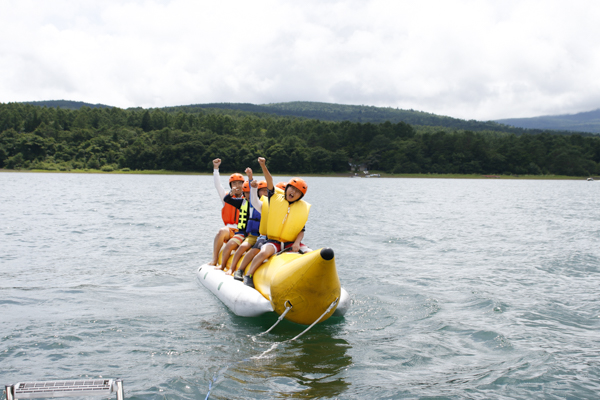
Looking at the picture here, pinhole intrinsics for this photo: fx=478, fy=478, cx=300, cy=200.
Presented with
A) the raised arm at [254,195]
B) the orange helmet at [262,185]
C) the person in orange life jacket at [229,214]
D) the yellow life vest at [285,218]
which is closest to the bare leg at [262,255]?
the yellow life vest at [285,218]

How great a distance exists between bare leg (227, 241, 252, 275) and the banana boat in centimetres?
56

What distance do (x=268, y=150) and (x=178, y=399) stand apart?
6922 centimetres

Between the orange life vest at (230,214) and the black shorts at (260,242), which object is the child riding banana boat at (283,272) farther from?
the orange life vest at (230,214)

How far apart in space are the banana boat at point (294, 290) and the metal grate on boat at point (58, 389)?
264cm

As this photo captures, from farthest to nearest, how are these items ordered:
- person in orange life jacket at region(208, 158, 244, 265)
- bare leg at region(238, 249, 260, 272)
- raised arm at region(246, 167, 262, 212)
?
person in orange life jacket at region(208, 158, 244, 265)
bare leg at region(238, 249, 260, 272)
raised arm at region(246, 167, 262, 212)

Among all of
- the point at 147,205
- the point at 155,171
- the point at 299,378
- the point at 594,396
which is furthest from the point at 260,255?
the point at 155,171

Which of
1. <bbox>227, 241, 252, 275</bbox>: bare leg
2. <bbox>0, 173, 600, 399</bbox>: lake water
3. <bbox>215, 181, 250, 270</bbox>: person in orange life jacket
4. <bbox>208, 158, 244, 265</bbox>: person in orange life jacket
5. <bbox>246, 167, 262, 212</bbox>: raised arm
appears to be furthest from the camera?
<bbox>208, 158, 244, 265</bbox>: person in orange life jacket

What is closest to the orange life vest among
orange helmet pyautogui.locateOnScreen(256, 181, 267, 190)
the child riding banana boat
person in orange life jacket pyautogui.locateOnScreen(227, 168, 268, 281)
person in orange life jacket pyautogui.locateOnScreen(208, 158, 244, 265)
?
person in orange life jacket pyautogui.locateOnScreen(208, 158, 244, 265)

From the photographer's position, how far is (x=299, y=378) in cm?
431

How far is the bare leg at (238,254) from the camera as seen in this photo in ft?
21.7

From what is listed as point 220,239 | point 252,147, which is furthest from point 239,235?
point 252,147

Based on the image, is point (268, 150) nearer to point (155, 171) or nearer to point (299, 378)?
point (155, 171)

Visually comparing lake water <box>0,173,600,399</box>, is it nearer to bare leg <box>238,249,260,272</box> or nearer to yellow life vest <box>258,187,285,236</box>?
bare leg <box>238,249,260,272</box>

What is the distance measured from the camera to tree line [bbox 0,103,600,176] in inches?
2689
